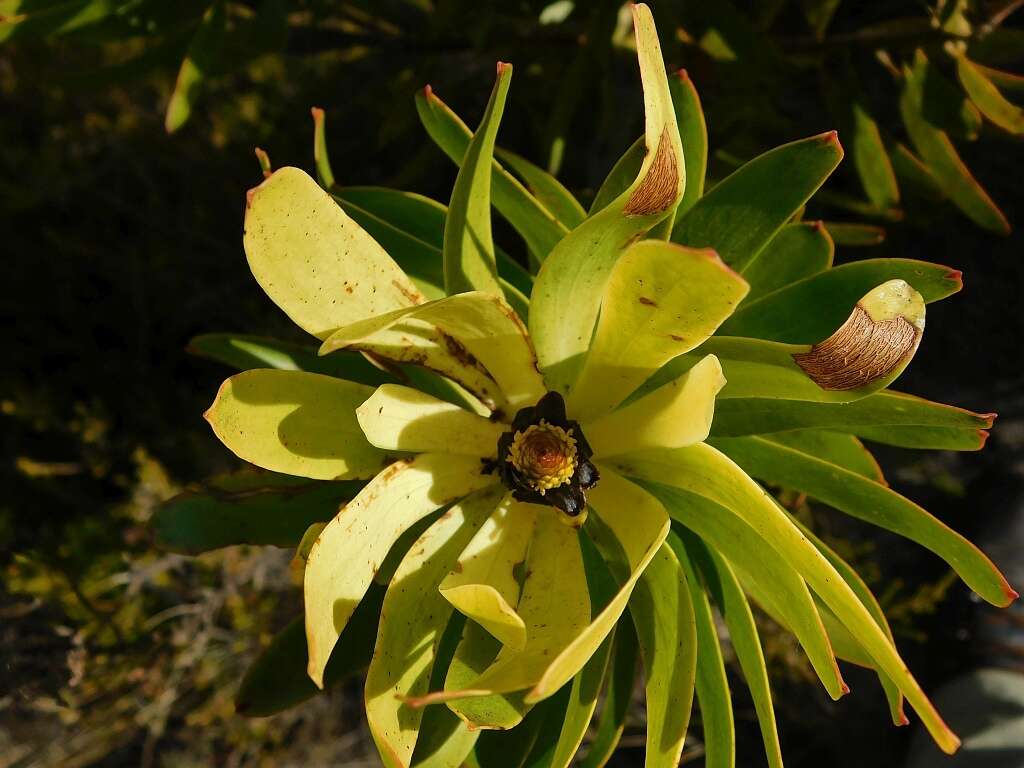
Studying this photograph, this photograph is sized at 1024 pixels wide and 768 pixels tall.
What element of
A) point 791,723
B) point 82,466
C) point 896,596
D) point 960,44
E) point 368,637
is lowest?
point 791,723

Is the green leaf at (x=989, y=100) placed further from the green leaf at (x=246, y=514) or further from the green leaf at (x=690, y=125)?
the green leaf at (x=246, y=514)

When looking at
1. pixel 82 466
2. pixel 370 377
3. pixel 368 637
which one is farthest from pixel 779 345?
pixel 82 466

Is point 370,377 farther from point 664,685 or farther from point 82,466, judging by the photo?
point 82,466

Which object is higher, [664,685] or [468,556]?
[468,556]

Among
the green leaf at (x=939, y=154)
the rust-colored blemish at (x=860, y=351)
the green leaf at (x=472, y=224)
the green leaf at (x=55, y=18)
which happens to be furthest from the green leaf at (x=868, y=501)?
the green leaf at (x=55, y=18)

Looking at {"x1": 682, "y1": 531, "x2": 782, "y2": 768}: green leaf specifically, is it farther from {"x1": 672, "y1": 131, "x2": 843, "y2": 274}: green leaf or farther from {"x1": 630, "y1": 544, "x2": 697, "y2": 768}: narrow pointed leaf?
{"x1": 672, "y1": 131, "x2": 843, "y2": 274}: green leaf

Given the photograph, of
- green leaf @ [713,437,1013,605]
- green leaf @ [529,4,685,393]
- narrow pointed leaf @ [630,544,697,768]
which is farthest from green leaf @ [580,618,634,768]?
green leaf @ [529,4,685,393]
